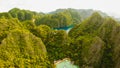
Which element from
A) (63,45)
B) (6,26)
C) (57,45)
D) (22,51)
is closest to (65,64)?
(63,45)

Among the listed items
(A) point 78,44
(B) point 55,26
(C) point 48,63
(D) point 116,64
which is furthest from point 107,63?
(B) point 55,26

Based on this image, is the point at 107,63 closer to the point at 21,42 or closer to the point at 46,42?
the point at 46,42

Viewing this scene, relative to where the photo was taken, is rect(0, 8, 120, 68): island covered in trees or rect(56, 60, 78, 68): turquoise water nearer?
rect(0, 8, 120, 68): island covered in trees

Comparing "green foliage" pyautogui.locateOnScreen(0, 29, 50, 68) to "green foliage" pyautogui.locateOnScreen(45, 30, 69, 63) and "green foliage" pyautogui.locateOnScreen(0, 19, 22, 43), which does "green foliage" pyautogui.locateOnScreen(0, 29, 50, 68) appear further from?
"green foliage" pyautogui.locateOnScreen(0, 19, 22, 43)

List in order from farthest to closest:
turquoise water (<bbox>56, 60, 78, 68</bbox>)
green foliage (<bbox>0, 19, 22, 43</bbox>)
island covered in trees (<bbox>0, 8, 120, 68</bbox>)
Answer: green foliage (<bbox>0, 19, 22, 43</bbox>)
turquoise water (<bbox>56, 60, 78, 68</bbox>)
island covered in trees (<bbox>0, 8, 120, 68</bbox>)

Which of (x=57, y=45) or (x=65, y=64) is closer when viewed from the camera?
(x=65, y=64)

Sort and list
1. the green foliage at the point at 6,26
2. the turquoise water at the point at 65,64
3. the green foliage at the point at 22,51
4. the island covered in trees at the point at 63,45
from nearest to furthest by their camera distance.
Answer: the green foliage at the point at 22,51 → the island covered in trees at the point at 63,45 → the turquoise water at the point at 65,64 → the green foliage at the point at 6,26

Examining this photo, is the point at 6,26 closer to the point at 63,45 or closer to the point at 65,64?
the point at 63,45

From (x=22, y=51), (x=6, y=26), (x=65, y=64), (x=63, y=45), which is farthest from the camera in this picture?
(x=6, y=26)

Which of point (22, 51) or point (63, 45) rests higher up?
point (63, 45)

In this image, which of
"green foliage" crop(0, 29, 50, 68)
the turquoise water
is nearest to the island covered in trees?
"green foliage" crop(0, 29, 50, 68)

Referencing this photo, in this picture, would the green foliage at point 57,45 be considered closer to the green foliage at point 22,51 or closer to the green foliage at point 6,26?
the green foliage at point 22,51

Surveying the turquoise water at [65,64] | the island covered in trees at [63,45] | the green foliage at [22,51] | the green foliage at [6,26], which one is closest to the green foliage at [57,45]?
the island covered in trees at [63,45]

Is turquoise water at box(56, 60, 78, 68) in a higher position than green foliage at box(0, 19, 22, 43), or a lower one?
lower
